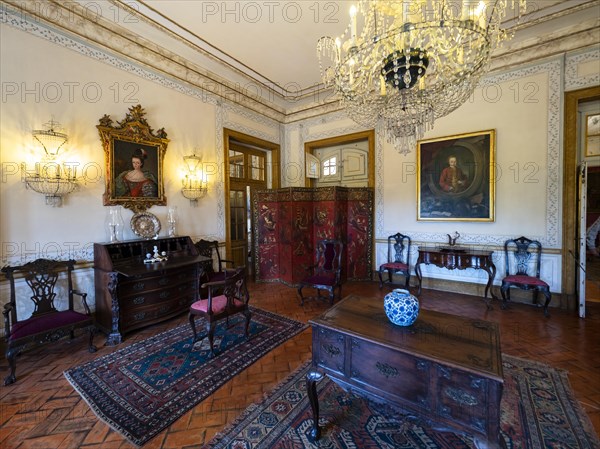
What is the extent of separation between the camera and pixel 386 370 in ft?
5.07

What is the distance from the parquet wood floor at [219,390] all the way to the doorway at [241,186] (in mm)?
2034

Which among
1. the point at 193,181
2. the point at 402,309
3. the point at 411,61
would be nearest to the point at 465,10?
the point at 411,61

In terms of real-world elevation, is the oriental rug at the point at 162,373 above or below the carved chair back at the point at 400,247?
below

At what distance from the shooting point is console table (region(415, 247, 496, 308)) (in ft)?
13.5

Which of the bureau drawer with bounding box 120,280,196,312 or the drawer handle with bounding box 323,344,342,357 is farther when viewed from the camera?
the bureau drawer with bounding box 120,280,196,312

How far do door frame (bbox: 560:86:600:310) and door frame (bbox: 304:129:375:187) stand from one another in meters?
3.00

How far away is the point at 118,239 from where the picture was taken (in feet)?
12.0

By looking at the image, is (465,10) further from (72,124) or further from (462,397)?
(72,124)

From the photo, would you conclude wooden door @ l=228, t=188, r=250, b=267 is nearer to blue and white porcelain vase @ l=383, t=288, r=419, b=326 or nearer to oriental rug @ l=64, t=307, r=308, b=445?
oriental rug @ l=64, t=307, r=308, b=445

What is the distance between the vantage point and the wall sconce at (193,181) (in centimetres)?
448

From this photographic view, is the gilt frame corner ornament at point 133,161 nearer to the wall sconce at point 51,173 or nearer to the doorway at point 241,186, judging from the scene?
the wall sconce at point 51,173

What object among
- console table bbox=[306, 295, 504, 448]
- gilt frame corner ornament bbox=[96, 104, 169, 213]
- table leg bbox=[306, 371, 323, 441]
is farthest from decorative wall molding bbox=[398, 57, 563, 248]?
gilt frame corner ornament bbox=[96, 104, 169, 213]

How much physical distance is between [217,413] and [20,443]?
1.29 m

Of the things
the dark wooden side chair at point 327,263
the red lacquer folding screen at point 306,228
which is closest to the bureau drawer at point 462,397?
the dark wooden side chair at point 327,263
